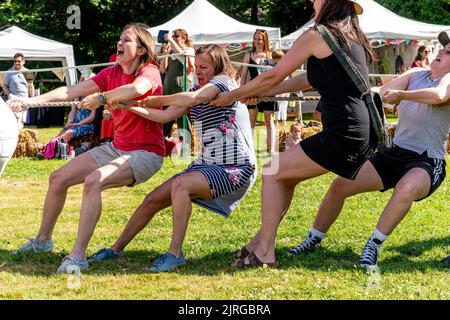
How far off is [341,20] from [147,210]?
2.05 metres

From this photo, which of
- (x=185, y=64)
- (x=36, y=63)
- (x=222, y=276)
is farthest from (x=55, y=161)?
(x=36, y=63)

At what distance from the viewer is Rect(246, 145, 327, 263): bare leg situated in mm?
5594

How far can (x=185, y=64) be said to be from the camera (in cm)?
1209

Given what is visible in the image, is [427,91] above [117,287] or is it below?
above

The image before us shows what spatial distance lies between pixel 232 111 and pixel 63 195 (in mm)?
1457

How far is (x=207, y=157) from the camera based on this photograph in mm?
6008

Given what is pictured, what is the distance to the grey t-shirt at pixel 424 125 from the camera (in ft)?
19.5

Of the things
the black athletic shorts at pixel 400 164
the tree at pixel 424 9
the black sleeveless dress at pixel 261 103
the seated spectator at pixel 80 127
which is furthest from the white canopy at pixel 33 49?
the black athletic shorts at pixel 400 164

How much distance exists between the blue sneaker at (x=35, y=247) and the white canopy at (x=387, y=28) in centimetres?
1460

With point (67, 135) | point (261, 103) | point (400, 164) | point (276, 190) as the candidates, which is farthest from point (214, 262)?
point (67, 135)

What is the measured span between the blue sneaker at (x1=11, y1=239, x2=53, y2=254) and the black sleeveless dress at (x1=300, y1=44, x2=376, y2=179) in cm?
227

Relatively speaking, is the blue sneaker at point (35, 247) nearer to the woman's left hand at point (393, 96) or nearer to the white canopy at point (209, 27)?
the woman's left hand at point (393, 96)

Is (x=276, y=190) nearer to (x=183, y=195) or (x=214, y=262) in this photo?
(x=183, y=195)

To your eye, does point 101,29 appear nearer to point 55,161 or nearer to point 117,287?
point 55,161
